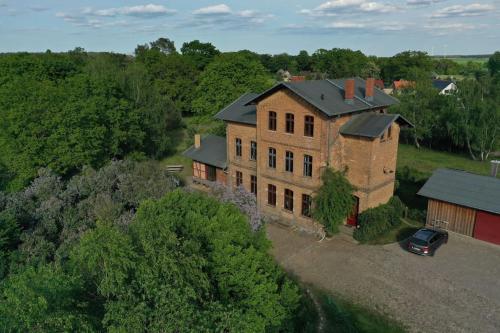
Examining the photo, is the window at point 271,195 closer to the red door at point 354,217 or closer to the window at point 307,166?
the window at point 307,166

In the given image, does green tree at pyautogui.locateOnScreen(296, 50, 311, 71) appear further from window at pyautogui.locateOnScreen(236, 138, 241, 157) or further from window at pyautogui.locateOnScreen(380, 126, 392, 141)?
window at pyautogui.locateOnScreen(380, 126, 392, 141)

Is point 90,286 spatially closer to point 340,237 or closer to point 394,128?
point 340,237

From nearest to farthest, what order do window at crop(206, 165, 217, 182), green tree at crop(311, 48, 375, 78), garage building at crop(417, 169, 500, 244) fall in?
garage building at crop(417, 169, 500, 244), window at crop(206, 165, 217, 182), green tree at crop(311, 48, 375, 78)

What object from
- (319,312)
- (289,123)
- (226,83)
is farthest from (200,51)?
(319,312)

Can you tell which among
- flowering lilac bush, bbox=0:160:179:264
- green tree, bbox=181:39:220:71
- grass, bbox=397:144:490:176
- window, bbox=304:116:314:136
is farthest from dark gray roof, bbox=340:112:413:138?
green tree, bbox=181:39:220:71

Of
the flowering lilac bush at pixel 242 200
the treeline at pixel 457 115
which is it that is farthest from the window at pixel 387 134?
the treeline at pixel 457 115

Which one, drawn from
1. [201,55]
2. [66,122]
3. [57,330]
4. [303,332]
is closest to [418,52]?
[201,55]

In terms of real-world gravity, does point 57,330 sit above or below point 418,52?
below
